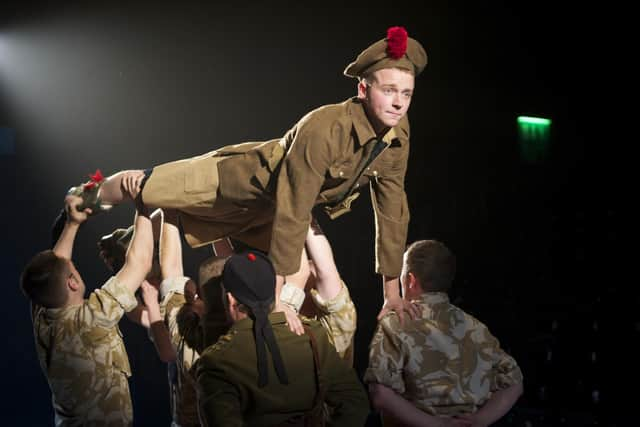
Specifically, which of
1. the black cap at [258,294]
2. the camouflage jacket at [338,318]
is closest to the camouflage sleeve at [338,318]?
the camouflage jacket at [338,318]

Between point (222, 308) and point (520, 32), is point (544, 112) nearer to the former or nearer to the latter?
point (520, 32)

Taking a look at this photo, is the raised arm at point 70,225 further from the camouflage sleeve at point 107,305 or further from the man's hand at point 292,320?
the man's hand at point 292,320

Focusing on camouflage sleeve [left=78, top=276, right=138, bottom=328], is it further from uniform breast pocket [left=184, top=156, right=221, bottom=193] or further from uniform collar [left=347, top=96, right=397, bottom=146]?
uniform collar [left=347, top=96, right=397, bottom=146]

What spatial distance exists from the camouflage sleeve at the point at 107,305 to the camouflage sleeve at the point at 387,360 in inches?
31.3

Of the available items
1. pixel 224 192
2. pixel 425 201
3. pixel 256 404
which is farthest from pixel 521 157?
pixel 256 404

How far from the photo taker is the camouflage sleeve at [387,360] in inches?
88.5

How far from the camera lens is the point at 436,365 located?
2.28m

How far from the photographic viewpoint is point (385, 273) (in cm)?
259

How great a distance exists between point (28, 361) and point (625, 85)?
348 cm

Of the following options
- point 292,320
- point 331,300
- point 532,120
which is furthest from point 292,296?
point 532,120

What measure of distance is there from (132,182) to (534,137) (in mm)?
2154

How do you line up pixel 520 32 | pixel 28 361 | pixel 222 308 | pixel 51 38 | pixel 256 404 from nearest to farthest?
pixel 256 404 < pixel 222 308 < pixel 520 32 < pixel 51 38 < pixel 28 361

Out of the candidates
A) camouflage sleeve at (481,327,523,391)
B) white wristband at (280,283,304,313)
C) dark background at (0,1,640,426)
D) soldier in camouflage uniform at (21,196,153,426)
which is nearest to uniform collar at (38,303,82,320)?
soldier in camouflage uniform at (21,196,153,426)

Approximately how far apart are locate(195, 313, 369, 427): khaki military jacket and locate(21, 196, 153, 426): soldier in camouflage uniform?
23.9 inches
